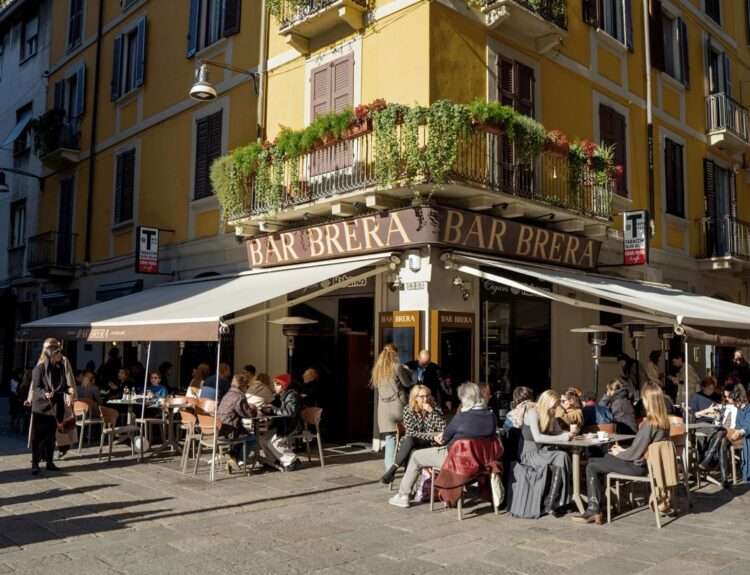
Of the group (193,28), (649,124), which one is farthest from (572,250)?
(193,28)

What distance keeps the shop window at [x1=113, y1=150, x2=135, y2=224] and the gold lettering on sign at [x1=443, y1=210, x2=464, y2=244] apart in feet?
31.0

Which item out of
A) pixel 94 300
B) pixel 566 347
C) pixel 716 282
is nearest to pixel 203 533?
pixel 566 347

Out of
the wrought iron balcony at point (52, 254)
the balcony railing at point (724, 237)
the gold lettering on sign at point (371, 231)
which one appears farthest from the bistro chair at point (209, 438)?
the balcony railing at point (724, 237)

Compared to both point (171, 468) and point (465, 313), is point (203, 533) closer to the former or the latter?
point (171, 468)

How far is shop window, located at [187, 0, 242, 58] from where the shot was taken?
47.6ft

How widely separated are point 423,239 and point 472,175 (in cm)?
115

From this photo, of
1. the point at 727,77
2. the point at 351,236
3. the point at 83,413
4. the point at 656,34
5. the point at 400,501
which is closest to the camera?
the point at 400,501

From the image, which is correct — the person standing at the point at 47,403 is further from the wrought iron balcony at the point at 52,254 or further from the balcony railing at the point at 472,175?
the wrought iron balcony at the point at 52,254

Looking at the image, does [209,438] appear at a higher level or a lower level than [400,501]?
higher

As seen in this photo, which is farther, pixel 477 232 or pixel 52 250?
pixel 52 250

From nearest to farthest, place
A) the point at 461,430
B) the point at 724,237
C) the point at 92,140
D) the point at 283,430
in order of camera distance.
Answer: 1. the point at 461,430
2. the point at 283,430
3. the point at 724,237
4. the point at 92,140

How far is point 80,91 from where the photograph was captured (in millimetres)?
19141

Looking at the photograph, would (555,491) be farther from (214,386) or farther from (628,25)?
(628,25)

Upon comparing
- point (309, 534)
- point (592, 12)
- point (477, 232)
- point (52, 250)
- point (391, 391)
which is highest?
point (592, 12)
